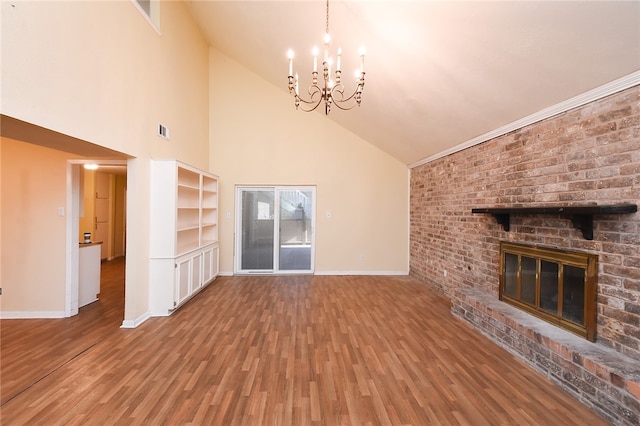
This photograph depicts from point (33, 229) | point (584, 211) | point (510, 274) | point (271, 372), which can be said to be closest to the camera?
point (584, 211)

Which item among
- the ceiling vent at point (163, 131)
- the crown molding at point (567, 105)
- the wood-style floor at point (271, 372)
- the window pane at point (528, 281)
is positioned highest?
the ceiling vent at point (163, 131)

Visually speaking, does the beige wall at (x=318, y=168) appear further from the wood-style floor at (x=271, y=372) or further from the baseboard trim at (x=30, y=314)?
the baseboard trim at (x=30, y=314)

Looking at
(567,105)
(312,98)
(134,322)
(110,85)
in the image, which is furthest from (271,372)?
(312,98)

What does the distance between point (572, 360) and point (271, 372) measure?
2426 millimetres

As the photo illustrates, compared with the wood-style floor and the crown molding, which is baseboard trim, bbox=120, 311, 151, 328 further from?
the crown molding

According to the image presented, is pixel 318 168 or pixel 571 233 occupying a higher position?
pixel 318 168

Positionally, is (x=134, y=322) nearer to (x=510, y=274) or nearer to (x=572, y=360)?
(x=572, y=360)

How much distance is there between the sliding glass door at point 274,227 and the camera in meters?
6.25

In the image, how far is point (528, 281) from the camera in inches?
122

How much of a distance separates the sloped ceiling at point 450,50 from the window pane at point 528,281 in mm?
1616

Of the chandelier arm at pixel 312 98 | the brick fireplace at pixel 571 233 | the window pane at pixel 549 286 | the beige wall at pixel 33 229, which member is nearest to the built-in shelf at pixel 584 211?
the brick fireplace at pixel 571 233

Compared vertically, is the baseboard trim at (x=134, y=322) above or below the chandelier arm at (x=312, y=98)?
below

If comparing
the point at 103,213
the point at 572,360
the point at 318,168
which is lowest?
the point at 572,360

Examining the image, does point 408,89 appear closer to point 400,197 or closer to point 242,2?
point 242,2
